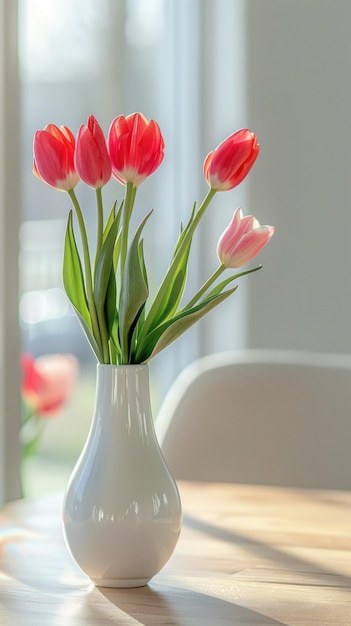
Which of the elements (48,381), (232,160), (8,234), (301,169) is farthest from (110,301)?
(301,169)

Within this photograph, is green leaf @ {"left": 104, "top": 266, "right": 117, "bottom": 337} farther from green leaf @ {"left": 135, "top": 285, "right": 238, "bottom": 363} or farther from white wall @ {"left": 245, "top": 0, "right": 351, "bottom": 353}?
white wall @ {"left": 245, "top": 0, "right": 351, "bottom": 353}

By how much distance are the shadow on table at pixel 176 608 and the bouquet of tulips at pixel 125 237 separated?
0.18m

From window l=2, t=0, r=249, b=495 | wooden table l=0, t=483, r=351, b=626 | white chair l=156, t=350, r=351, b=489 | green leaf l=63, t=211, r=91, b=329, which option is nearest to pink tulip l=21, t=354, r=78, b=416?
window l=2, t=0, r=249, b=495

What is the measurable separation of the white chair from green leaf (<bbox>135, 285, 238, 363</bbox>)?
699 millimetres

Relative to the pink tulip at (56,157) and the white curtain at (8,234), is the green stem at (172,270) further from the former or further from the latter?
the white curtain at (8,234)

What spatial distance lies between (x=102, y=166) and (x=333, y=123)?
185cm

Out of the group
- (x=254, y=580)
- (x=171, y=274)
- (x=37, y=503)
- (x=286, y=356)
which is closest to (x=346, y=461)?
(x=286, y=356)

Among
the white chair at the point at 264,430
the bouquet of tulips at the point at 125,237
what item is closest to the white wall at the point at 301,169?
the white chair at the point at 264,430

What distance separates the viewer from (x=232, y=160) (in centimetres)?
77

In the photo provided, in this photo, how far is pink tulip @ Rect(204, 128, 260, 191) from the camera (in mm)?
753

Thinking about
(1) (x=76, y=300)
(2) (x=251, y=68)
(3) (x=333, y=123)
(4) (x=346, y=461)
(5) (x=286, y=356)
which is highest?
(2) (x=251, y=68)

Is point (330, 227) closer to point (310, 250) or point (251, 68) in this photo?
point (310, 250)

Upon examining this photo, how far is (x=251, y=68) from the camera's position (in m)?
2.56

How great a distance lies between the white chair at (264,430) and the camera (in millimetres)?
1481
